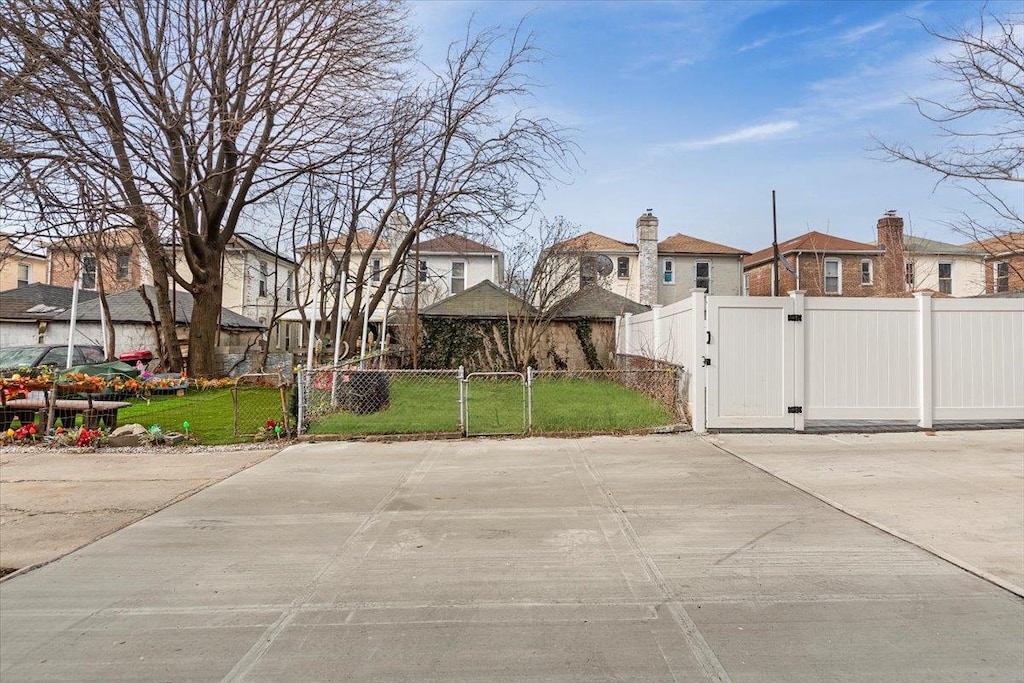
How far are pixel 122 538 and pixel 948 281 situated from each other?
1552 inches

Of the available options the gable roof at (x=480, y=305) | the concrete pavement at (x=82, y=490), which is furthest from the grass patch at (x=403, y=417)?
the gable roof at (x=480, y=305)

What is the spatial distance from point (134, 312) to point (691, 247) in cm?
2862

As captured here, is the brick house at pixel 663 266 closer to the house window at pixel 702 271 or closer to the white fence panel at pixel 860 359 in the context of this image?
the house window at pixel 702 271

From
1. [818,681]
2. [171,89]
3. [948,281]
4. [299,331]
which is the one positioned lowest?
[818,681]

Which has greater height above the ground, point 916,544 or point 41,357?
point 41,357

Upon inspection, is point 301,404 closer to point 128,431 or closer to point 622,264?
point 128,431

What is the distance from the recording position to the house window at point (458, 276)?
3631cm

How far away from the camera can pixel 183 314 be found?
29.4 metres

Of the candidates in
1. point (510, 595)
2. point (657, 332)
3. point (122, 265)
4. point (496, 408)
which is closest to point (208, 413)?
point (496, 408)

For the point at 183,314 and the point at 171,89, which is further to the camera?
the point at 183,314

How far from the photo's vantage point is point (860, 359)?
9984 millimetres

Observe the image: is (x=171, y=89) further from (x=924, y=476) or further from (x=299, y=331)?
(x=299, y=331)

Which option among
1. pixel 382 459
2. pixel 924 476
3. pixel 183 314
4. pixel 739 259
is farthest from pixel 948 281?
pixel 183 314

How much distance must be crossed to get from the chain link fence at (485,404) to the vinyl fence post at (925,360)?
11.9 ft
